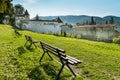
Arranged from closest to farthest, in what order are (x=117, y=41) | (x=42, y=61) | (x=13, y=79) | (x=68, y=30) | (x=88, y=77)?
(x=13, y=79), (x=88, y=77), (x=42, y=61), (x=117, y=41), (x=68, y=30)

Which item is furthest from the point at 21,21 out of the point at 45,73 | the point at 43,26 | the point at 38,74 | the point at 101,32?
the point at 38,74

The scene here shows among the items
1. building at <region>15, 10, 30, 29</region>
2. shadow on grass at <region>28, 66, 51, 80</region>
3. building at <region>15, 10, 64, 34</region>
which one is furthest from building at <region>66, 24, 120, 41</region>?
shadow on grass at <region>28, 66, 51, 80</region>

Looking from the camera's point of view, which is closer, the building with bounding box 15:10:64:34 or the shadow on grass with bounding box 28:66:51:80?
the shadow on grass with bounding box 28:66:51:80

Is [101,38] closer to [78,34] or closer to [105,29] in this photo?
[105,29]

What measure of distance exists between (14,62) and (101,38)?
41.7 meters

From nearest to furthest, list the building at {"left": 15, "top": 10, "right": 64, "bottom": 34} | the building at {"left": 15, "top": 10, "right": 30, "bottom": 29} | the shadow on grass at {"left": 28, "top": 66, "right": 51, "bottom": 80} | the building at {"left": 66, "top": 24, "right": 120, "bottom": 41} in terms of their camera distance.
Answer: the shadow on grass at {"left": 28, "top": 66, "right": 51, "bottom": 80}, the building at {"left": 66, "top": 24, "right": 120, "bottom": 41}, the building at {"left": 15, "top": 10, "right": 64, "bottom": 34}, the building at {"left": 15, "top": 10, "right": 30, "bottom": 29}

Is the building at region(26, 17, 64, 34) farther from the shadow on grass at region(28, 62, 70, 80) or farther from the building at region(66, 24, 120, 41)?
the shadow on grass at region(28, 62, 70, 80)

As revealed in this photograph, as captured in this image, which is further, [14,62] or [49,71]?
[14,62]

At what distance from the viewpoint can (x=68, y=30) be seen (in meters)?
65.5

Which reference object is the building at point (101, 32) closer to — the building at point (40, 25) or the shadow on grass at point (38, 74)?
the building at point (40, 25)

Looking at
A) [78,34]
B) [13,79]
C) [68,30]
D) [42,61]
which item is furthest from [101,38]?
[13,79]

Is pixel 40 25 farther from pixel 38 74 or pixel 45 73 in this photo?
pixel 38 74

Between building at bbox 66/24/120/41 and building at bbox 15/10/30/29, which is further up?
building at bbox 15/10/30/29

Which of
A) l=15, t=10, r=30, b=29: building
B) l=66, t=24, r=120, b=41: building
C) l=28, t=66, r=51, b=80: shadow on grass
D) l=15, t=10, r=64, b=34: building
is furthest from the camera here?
l=15, t=10, r=30, b=29: building
